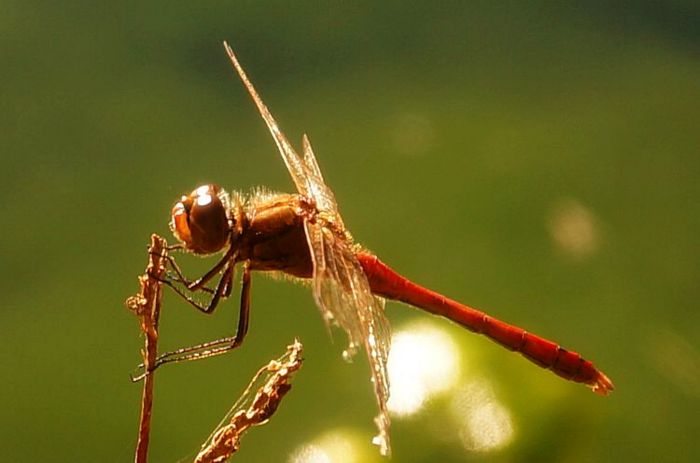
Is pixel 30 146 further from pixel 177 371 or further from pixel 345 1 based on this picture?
pixel 345 1

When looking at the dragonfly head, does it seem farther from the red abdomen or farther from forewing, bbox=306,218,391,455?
the red abdomen

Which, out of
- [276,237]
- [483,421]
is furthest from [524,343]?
[276,237]

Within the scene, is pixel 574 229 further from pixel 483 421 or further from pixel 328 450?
pixel 328 450

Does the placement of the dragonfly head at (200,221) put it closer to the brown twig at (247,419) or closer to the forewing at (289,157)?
the forewing at (289,157)

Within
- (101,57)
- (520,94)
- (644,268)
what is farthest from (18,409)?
(520,94)

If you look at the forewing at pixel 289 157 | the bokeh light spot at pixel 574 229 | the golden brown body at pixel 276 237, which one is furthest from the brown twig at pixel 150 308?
the bokeh light spot at pixel 574 229

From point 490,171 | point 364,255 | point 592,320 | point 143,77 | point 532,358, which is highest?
point 143,77
